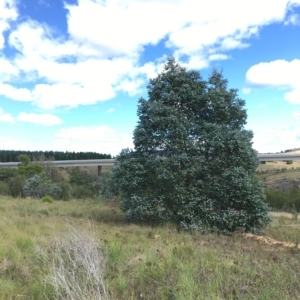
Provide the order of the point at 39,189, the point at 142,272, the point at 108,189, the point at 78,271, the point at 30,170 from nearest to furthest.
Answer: the point at 78,271, the point at 142,272, the point at 108,189, the point at 39,189, the point at 30,170

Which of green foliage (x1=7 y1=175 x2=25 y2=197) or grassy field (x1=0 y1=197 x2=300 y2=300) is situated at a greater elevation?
grassy field (x1=0 y1=197 x2=300 y2=300)

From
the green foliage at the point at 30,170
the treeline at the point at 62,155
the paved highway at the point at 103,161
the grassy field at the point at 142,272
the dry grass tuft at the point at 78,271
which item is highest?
the treeline at the point at 62,155

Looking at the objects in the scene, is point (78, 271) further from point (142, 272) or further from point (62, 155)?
point (62, 155)

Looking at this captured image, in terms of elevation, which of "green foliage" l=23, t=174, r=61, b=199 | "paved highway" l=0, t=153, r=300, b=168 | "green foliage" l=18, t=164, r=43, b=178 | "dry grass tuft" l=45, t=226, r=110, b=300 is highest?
"paved highway" l=0, t=153, r=300, b=168

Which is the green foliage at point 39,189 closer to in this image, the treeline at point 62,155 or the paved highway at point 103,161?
the paved highway at point 103,161

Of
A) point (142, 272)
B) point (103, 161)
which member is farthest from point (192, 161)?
point (103, 161)

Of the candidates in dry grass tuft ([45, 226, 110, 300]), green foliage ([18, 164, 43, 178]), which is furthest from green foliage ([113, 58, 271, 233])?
green foliage ([18, 164, 43, 178])

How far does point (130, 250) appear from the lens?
6.23m

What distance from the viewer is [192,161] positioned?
37.1ft

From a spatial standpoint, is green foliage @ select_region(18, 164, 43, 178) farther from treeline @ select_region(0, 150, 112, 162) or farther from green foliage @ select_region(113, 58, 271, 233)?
treeline @ select_region(0, 150, 112, 162)

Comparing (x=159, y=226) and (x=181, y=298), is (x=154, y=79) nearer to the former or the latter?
(x=159, y=226)

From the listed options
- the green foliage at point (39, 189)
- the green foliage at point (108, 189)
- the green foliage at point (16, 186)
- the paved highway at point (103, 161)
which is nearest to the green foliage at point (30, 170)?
the green foliage at point (16, 186)

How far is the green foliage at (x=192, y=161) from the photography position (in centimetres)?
1096

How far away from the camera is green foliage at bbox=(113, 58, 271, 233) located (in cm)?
1096
